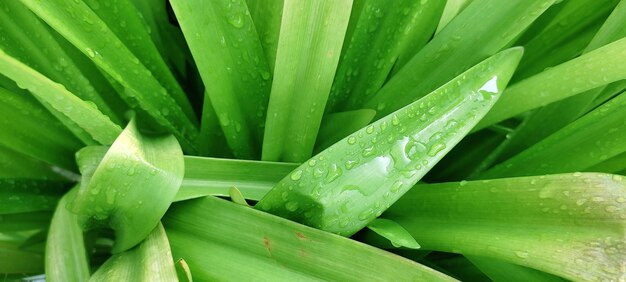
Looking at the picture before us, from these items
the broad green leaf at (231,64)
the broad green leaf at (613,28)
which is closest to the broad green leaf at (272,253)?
the broad green leaf at (231,64)

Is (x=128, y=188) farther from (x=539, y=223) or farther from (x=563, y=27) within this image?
(x=563, y=27)

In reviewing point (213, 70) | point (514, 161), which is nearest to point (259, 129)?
point (213, 70)

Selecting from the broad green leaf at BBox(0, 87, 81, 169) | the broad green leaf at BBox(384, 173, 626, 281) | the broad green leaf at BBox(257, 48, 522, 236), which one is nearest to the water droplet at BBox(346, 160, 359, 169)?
the broad green leaf at BBox(257, 48, 522, 236)

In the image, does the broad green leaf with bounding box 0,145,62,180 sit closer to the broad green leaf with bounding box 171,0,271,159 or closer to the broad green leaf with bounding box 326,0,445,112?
the broad green leaf with bounding box 171,0,271,159

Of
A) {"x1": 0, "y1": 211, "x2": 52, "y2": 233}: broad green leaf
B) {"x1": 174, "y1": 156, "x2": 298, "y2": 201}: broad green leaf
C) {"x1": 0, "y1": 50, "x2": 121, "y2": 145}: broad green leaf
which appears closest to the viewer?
{"x1": 0, "y1": 50, "x2": 121, "y2": 145}: broad green leaf

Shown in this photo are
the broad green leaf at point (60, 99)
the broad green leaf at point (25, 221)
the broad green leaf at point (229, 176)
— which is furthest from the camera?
the broad green leaf at point (25, 221)

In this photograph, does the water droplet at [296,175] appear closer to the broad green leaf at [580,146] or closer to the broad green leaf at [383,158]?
the broad green leaf at [383,158]

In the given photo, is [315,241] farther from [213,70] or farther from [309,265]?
[213,70]
